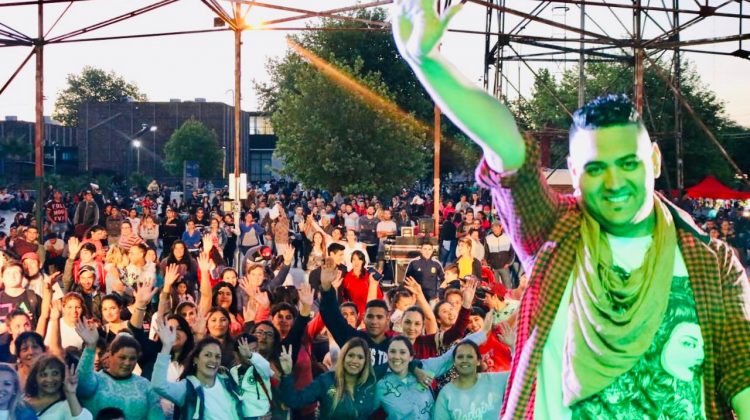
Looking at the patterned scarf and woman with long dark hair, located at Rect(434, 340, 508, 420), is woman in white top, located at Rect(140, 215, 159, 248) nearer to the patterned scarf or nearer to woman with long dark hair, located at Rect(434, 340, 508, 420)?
woman with long dark hair, located at Rect(434, 340, 508, 420)

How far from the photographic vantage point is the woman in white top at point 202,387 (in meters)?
6.12

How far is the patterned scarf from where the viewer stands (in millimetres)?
2066

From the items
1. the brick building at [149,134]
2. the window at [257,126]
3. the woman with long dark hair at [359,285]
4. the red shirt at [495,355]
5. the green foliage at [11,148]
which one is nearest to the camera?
the red shirt at [495,355]

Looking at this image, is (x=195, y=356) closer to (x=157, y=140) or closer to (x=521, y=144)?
(x=521, y=144)

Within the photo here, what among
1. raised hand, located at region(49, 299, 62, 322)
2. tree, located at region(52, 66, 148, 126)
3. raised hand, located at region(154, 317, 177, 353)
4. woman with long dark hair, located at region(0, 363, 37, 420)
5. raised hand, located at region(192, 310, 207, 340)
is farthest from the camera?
tree, located at region(52, 66, 148, 126)

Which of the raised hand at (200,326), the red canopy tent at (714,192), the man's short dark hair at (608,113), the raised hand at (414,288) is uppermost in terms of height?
the man's short dark hair at (608,113)

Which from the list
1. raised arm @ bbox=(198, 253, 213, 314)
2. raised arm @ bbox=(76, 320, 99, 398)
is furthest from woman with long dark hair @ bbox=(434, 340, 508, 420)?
Answer: raised arm @ bbox=(198, 253, 213, 314)

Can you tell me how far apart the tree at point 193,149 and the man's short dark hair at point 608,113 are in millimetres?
65096

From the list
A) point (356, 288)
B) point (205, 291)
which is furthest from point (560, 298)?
point (356, 288)

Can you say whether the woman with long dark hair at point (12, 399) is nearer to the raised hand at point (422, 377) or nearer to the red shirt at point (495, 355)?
the raised hand at point (422, 377)

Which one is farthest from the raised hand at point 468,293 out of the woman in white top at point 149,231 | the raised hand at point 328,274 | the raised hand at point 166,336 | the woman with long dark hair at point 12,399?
the woman in white top at point 149,231

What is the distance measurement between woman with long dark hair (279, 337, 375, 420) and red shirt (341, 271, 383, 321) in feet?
9.46

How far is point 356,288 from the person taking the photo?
381 inches

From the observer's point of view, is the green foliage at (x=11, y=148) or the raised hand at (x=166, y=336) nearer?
the raised hand at (x=166, y=336)
